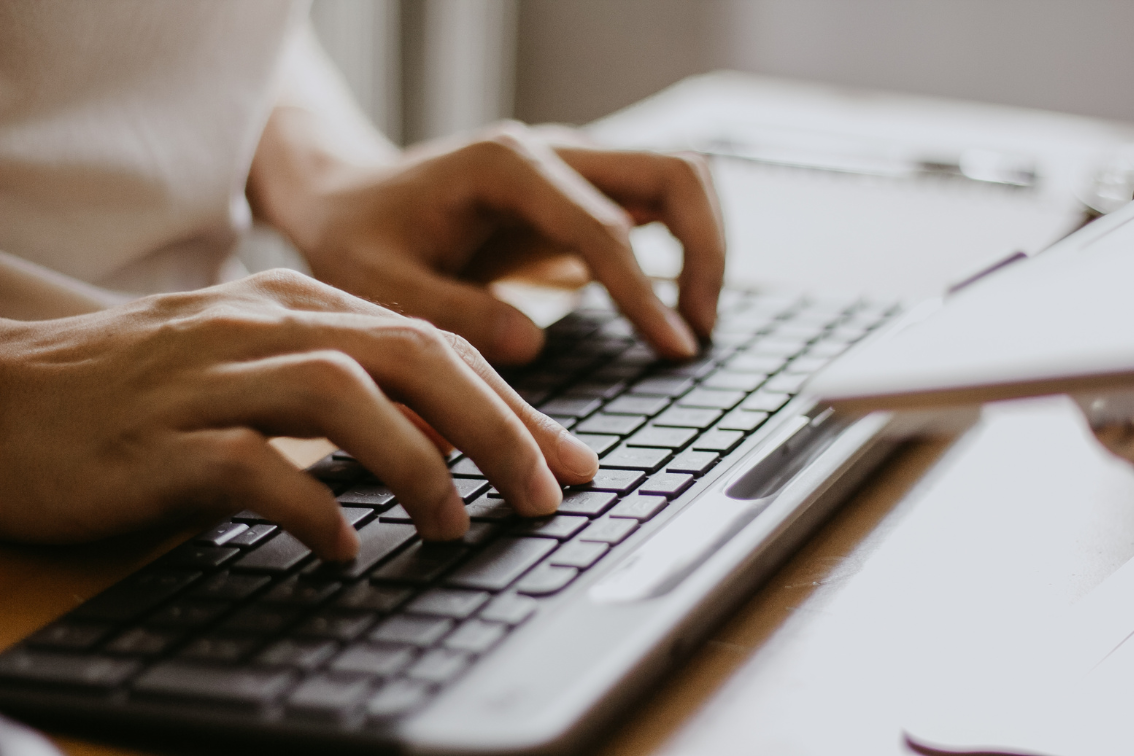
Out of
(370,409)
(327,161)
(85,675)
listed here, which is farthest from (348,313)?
(327,161)

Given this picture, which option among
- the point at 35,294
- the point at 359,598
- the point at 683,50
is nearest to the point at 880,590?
the point at 359,598

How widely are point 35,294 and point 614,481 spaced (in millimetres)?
306

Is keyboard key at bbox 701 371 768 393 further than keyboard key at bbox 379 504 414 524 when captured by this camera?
Yes

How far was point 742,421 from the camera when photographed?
49 cm

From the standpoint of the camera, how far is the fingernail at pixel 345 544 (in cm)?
36

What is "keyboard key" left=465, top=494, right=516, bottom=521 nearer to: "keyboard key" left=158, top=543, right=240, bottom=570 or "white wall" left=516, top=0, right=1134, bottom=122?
"keyboard key" left=158, top=543, right=240, bottom=570

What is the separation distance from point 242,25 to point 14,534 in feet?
1.24

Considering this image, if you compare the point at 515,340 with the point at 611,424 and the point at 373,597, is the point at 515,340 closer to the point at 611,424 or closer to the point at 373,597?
the point at 611,424

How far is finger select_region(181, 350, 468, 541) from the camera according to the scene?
0.37 metres

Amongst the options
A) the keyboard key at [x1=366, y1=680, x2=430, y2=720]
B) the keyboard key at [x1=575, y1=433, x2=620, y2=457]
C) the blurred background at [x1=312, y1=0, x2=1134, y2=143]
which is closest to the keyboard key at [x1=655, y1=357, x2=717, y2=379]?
the keyboard key at [x1=575, y1=433, x2=620, y2=457]

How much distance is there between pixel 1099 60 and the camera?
7.32 ft

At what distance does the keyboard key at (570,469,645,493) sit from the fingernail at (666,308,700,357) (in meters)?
0.18

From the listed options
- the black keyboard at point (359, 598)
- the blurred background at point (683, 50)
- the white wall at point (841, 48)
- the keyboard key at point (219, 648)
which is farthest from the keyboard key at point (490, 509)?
the white wall at point (841, 48)

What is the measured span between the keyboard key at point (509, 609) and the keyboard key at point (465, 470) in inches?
4.0
